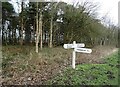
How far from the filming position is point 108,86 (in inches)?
268

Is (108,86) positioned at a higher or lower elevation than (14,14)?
lower

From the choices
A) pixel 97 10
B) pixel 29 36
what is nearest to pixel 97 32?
pixel 97 10

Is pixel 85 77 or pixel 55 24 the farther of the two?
pixel 55 24

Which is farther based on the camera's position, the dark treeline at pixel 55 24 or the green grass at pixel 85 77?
the dark treeline at pixel 55 24

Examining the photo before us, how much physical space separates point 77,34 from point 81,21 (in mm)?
1483

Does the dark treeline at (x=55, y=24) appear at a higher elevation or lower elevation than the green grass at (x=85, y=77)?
higher

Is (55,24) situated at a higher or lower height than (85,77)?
higher

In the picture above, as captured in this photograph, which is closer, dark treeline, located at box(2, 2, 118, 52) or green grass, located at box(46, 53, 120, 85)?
green grass, located at box(46, 53, 120, 85)

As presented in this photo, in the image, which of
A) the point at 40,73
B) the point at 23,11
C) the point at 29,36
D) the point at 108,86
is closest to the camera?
the point at 108,86

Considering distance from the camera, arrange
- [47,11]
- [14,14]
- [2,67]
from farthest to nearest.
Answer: [14,14] → [47,11] → [2,67]

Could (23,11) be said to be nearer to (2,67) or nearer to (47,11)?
(47,11)

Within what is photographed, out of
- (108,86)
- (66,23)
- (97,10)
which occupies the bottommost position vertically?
(108,86)

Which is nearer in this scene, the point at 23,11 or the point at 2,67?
the point at 2,67

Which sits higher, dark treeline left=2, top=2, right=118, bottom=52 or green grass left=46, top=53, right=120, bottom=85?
dark treeline left=2, top=2, right=118, bottom=52
